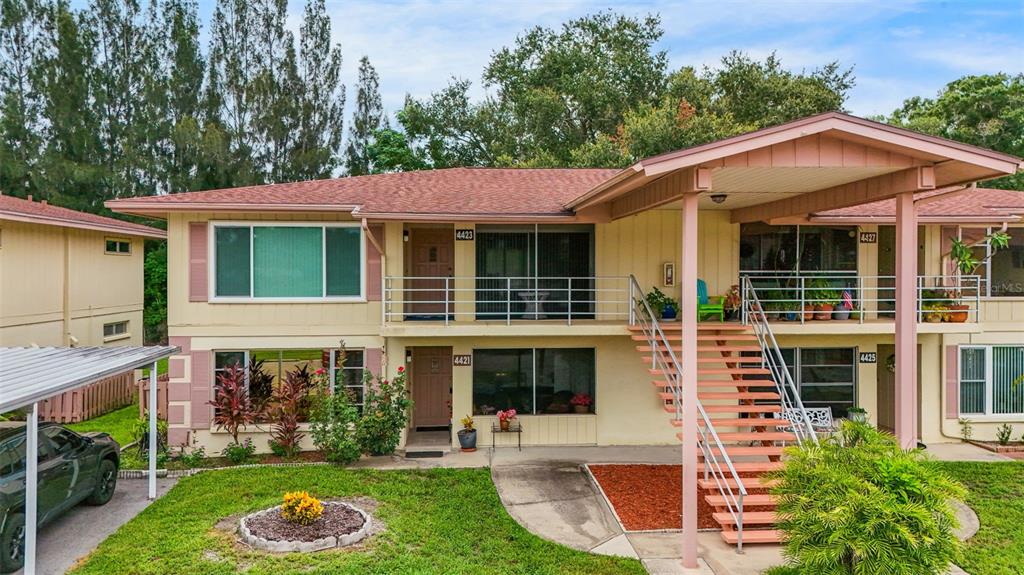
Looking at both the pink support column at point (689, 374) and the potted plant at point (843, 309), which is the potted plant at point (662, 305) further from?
the pink support column at point (689, 374)

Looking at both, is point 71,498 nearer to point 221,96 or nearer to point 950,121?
point 221,96

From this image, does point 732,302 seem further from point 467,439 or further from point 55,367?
point 55,367

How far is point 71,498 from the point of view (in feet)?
27.7

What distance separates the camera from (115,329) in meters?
Result: 18.5

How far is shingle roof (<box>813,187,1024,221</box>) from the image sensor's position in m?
12.0

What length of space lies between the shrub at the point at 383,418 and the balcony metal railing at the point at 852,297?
7.03m

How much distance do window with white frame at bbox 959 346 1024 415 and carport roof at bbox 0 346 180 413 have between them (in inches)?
623

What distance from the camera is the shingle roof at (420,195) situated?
37.6 ft

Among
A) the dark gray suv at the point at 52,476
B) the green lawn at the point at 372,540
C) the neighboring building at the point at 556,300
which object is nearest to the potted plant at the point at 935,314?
the neighboring building at the point at 556,300

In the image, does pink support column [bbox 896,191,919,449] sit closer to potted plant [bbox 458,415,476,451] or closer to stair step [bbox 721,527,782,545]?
stair step [bbox 721,527,782,545]

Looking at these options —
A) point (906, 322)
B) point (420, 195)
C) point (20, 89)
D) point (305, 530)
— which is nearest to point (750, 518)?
point (906, 322)

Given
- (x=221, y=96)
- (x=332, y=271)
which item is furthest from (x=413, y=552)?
(x=221, y=96)

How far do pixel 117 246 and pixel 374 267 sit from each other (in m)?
11.5

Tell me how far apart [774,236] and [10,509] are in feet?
44.6
